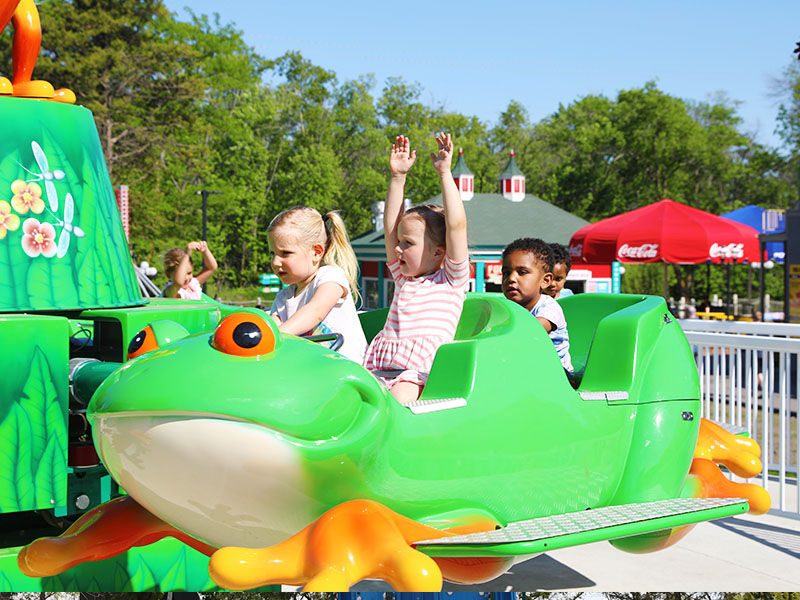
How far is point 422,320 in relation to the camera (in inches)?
121

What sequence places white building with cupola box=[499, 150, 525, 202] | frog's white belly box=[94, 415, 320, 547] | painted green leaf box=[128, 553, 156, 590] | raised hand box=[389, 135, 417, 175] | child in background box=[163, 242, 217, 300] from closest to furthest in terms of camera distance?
frog's white belly box=[94, 415, 320, 547], raised hand box=[389, 135, 417, 175], painted green leaf box=[128, 553, 156, 590], child in background box=[163, 242, 217, 300], white building with cupola box=[499, 150, 525, 202]

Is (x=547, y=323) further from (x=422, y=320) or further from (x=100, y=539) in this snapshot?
(x=100, y=539)

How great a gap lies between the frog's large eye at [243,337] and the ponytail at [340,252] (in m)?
1.30

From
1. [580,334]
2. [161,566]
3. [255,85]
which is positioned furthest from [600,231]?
[255,85]

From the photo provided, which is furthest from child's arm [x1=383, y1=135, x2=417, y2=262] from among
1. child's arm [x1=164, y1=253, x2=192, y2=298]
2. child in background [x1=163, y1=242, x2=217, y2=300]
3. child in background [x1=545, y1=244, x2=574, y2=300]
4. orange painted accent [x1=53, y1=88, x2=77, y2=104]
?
child's arm [x1=164, y1=253, x2=192, y2=298]

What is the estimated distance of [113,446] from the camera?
2.24m

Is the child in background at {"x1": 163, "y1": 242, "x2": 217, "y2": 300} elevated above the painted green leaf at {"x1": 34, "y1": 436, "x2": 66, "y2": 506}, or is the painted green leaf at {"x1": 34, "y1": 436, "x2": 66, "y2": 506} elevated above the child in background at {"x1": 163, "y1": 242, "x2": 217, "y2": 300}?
the child in background at {"x1": 163, "y1": 242, "x2": 217, "y2": 300}

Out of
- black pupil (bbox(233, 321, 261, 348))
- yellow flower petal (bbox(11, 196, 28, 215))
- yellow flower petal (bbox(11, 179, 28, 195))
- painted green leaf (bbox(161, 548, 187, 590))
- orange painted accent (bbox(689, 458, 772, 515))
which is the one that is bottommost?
painted green leaf (bbox(161, 548, 187, 590))

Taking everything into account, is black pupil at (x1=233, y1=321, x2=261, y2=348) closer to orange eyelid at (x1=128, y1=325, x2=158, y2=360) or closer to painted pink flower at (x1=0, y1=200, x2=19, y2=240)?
orange eyelid at (x1=128, y1=325, x2=158, y2=360)

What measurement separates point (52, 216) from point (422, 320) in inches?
62.6

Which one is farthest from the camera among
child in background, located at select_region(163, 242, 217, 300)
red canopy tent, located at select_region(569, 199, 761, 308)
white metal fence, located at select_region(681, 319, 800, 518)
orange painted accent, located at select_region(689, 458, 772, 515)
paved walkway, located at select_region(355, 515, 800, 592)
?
red canopy tent, located at select_region(569, 199, 761, 308)

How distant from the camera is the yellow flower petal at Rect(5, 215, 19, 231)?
11.8ft

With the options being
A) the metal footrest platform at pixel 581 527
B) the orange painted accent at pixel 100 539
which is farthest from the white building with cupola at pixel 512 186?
the orange painted accent at pixel 100 539

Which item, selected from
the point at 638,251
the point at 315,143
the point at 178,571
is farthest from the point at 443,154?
the point at 315,143
